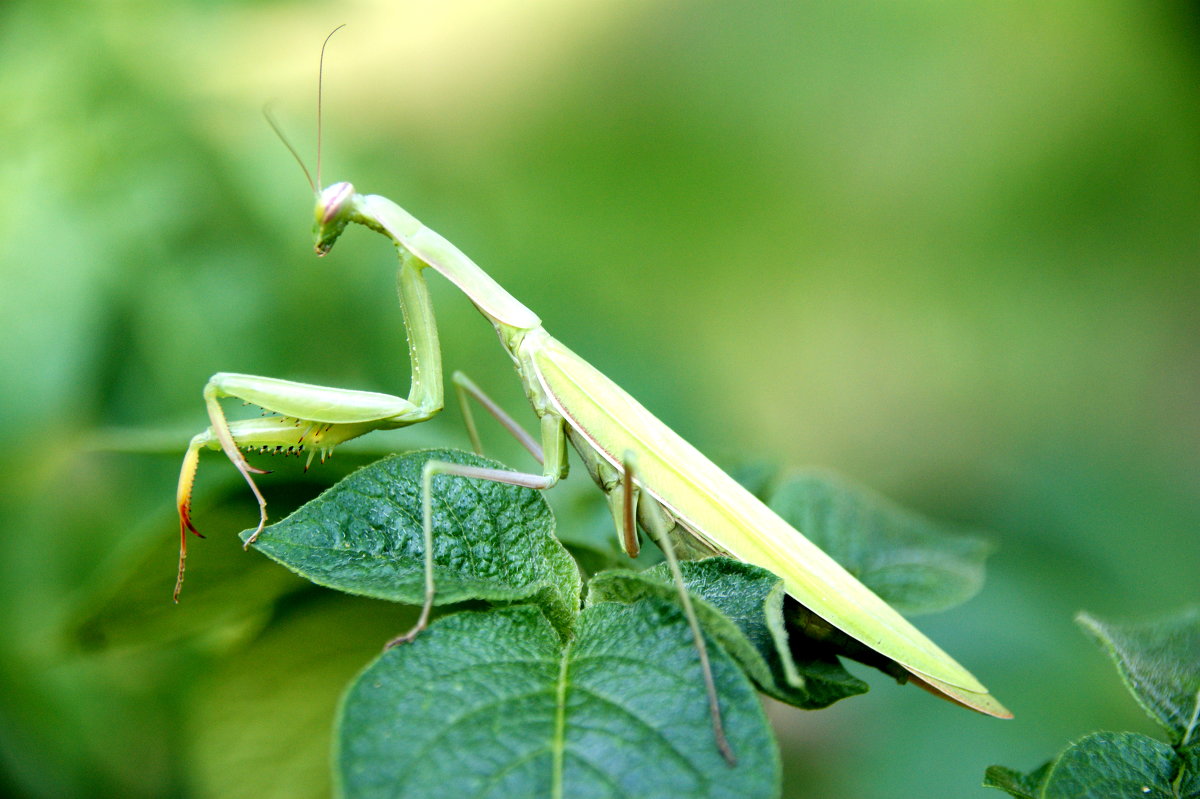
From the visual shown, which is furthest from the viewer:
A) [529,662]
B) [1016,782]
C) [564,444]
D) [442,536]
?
[564,444]

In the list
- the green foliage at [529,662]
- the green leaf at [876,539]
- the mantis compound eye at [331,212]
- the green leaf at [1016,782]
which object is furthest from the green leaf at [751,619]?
the mantis compound eye at [331,212]

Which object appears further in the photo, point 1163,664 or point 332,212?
point 332,212

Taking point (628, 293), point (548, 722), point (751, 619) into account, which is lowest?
point (548, 722)

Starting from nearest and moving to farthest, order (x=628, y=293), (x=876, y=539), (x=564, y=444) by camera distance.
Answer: (x=876, y=539)
(x=564, y=444)
(x=628, y=293)

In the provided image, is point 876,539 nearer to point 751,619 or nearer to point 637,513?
point 637,513

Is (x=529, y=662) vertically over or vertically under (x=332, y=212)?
under

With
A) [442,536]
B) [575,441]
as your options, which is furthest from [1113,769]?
[575,441]

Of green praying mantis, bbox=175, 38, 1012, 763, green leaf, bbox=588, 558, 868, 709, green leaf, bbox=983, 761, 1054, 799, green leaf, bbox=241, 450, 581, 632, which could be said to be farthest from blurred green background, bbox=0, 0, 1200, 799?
green leaf, bbox=983, 761, 1054, 799
